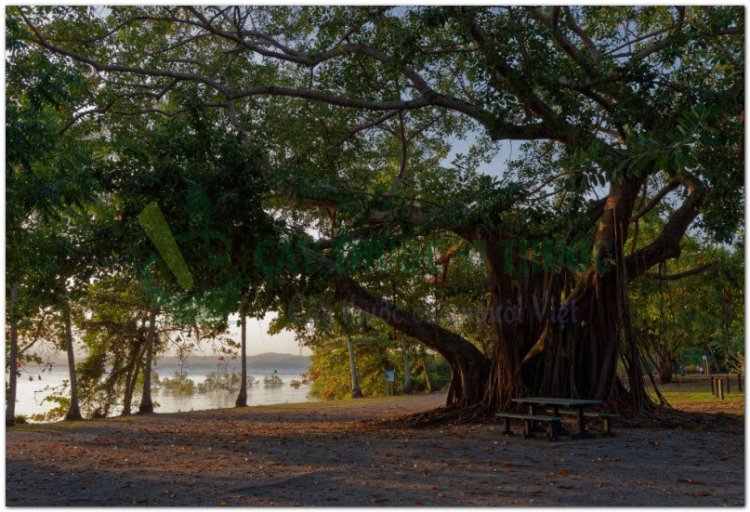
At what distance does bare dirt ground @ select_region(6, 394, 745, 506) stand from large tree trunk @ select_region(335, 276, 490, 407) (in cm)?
145

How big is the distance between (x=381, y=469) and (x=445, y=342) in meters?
5.62

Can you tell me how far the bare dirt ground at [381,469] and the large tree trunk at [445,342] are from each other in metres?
1.45

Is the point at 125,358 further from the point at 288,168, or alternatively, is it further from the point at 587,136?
the point at 587,136

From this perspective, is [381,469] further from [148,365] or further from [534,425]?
[148,365]

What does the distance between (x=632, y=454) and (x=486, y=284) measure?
23.0ft

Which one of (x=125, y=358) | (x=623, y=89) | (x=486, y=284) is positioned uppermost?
(x=623, y=89)

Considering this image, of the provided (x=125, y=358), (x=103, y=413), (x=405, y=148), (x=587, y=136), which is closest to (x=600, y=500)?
(x=587, y=136)

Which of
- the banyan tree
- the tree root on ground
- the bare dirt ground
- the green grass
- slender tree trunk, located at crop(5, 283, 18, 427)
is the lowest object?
the green grass

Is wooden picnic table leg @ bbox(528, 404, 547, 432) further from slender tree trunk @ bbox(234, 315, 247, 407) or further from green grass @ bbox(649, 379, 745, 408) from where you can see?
slender tree trunk @ bbox(234, 315, 247, 407)

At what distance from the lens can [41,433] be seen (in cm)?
1352

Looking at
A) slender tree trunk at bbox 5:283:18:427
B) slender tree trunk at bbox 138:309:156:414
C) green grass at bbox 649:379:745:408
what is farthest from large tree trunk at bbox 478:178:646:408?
slender tree trunk at bbox 138:309:156:414

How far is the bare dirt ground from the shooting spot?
6.31 m

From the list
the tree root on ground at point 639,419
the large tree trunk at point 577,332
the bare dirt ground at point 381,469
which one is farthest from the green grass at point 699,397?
the bare dirt ground at point 381,469

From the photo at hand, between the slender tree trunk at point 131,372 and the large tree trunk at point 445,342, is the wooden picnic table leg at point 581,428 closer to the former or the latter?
the large tree trunk at point 445,342
